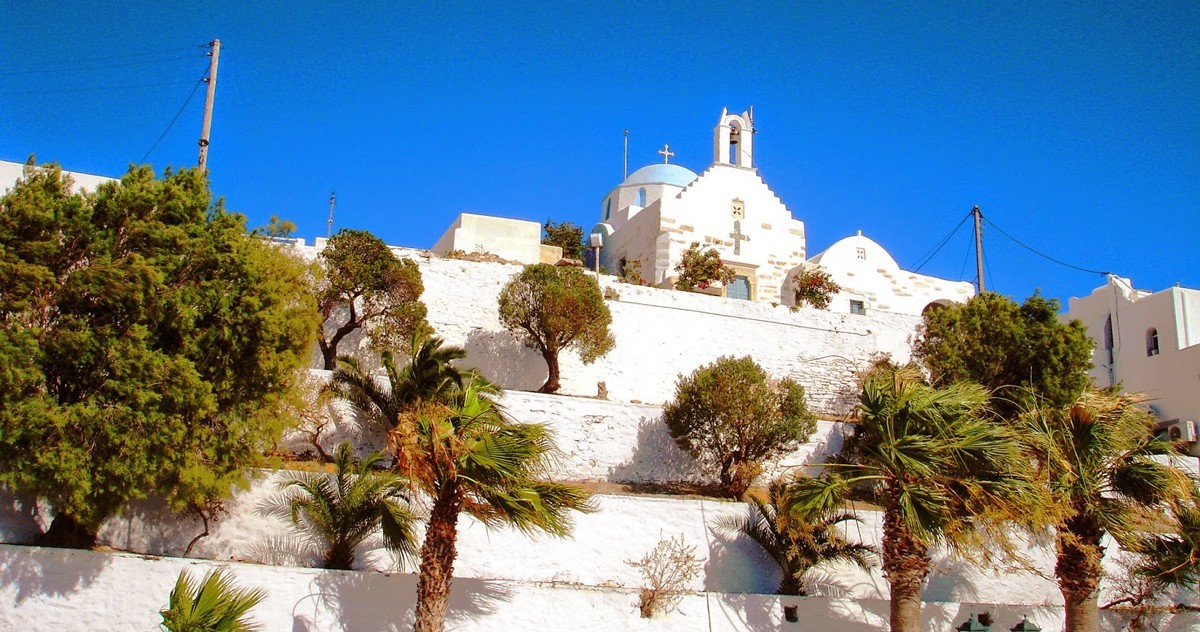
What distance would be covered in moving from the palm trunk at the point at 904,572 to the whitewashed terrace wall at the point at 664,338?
397 inches

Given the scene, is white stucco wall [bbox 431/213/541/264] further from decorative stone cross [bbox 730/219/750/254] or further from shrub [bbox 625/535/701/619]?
shrub [bbox 625/535/701/619]

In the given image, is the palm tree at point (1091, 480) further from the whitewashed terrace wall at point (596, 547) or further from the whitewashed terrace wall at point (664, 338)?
the whitewashed terrace wall at point (664, 338)

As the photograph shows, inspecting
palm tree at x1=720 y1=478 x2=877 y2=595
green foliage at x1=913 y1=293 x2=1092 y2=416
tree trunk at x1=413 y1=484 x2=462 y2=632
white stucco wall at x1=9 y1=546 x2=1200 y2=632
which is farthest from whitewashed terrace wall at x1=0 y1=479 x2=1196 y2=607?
green foliage at x1=913 y1=293 x2=1092 y2=416

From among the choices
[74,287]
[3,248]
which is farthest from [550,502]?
[3,248]

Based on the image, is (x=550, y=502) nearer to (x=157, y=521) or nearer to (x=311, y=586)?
(x=311, y=586)

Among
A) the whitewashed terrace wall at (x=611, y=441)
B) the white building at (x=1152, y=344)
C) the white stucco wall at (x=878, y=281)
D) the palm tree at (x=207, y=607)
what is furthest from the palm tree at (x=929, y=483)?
the white stucco wall at (x=878, y=281)

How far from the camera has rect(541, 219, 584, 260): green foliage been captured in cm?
3769

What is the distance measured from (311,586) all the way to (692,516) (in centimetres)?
651

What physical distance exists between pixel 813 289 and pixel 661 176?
41.5ft

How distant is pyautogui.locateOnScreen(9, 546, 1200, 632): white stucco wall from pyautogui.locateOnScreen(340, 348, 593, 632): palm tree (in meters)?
0.95

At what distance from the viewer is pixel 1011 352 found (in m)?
23.8

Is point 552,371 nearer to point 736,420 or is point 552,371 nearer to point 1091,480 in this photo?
point 736,420

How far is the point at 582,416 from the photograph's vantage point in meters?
20.8

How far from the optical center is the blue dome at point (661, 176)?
40.9 meters
